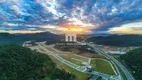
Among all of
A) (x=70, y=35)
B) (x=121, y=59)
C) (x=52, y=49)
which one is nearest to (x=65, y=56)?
(x=52, y=49)

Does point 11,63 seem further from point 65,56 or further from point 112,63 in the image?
point 112,63

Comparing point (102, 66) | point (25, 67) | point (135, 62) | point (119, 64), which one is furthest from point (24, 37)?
point (135, 62)

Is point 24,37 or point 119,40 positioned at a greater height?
point 24,37

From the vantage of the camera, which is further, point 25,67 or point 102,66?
point 102,66

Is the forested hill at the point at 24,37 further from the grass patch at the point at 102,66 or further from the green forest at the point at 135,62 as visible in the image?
the green forest at the point at 135,62

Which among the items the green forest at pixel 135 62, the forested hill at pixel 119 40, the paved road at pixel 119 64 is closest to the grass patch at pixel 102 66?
the paved road at pixel 119 64

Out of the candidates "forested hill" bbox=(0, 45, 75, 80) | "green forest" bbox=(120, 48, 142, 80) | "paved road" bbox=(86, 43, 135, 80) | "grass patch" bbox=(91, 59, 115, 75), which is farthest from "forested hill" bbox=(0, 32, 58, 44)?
"green forest" bbox=(120, 48, 142, 80)

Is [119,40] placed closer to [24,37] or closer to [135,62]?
[135,62]

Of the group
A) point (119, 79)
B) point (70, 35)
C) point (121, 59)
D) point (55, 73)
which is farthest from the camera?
point (70, 35)
